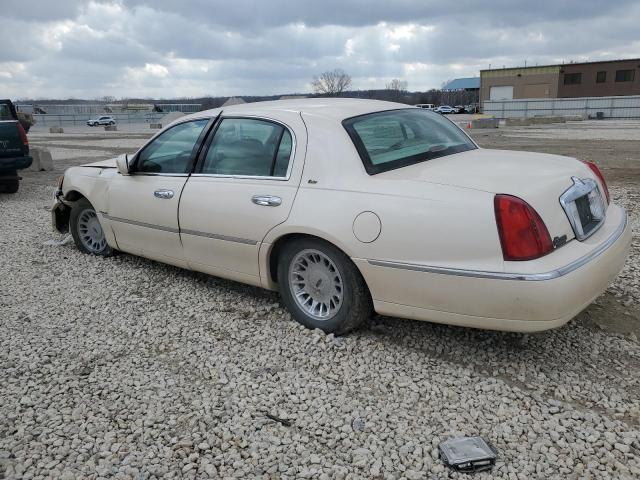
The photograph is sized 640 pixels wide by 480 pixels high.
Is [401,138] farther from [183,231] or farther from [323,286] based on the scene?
[183,231]

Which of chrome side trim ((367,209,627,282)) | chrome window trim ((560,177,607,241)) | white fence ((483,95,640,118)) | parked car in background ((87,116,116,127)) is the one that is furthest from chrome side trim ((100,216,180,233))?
parked car in background ((87,116,116,127))

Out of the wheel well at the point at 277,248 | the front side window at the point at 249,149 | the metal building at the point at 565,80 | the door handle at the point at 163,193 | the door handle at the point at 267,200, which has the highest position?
the metal building at the point at 565,80

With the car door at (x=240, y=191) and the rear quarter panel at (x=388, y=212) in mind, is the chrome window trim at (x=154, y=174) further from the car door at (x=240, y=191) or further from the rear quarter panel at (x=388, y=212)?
the rear quarter panel at (x=388, y=212)

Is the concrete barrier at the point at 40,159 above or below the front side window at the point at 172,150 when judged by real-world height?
below

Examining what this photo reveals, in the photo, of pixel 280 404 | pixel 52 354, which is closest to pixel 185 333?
pixel 52 354

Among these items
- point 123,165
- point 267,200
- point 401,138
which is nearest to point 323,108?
point 401,138

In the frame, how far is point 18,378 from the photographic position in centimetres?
342

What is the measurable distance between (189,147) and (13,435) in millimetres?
2565

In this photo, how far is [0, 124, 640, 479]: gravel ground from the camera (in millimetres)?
2602

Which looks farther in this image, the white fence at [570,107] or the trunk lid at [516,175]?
the white fence at [570,107]

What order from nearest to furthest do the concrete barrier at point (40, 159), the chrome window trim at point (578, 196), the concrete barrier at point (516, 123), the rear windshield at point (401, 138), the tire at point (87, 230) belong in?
the chrome window trim at point (578, 196)
the rear windshield at point (401, 138)
the tire at point (87, 230)
the concrete barrier at point (40, 159)
the concrete barrier at point (516, 123)

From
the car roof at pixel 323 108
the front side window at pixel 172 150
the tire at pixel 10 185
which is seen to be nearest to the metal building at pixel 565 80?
the tire at pixel 10 185

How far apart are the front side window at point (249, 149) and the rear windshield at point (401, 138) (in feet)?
1.70

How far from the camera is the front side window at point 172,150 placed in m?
4.60
